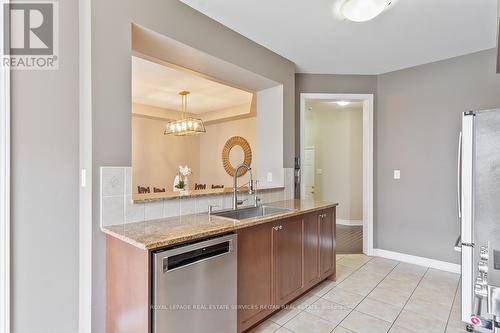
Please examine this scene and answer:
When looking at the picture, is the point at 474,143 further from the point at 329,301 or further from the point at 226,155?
the point at 226,155

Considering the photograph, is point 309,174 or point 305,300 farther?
point 309,174

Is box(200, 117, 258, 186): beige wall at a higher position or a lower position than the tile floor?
higher

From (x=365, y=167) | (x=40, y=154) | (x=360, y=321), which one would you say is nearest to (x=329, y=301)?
(x=360, y=321)

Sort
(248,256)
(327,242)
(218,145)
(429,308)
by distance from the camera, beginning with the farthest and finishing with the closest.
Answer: (218,145) < (327,242) < (429,308) < (248,256)

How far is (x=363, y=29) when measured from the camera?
2619 millimetres

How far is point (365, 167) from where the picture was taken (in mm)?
3920

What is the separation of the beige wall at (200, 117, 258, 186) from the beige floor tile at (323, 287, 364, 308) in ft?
12.6

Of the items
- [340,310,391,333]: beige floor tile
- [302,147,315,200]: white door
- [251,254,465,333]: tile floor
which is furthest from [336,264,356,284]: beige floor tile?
Result: [302,147,315,200]: white door

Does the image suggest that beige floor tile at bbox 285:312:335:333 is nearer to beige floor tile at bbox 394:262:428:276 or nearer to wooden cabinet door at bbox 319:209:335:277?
wooden cabinet door at bbox 319:209:335:277

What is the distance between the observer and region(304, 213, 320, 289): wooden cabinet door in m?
2.49

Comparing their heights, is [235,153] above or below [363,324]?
above

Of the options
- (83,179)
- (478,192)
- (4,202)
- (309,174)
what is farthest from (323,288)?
(309,174)

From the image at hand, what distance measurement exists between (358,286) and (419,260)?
1.28 metres

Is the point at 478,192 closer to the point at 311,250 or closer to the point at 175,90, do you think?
the point at 311,250
